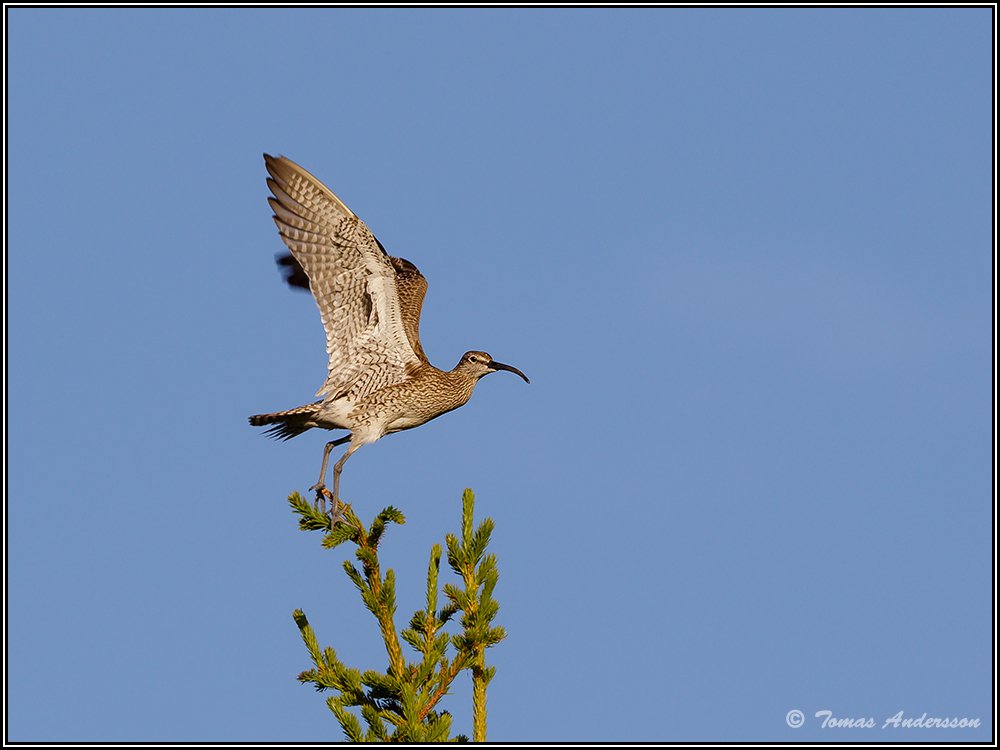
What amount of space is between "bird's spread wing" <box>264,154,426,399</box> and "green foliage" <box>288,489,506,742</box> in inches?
182

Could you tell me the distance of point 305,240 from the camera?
1208cm

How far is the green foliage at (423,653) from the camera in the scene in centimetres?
709

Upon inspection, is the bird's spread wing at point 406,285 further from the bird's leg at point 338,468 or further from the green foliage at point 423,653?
the green foliage at point 423,653

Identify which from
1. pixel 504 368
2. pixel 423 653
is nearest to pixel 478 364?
pixel 504 368

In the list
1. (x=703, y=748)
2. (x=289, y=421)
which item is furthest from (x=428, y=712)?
(x=289, y=421)

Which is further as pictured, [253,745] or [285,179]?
[285,179]

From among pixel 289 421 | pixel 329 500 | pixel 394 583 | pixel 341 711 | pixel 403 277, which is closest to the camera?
pixel 341 711

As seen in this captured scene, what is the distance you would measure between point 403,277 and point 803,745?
6.74m

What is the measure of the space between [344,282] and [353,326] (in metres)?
0.46

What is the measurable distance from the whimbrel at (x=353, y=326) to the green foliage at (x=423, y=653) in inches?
163

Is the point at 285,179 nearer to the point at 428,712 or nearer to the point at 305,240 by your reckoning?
the point at 305,240

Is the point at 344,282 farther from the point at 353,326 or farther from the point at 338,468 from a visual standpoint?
the point at 338,468

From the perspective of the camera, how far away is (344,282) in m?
12.2

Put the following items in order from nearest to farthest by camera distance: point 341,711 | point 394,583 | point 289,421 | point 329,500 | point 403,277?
point 341,711, point 394,583, point 329,500, point 289,421, point 403,277
